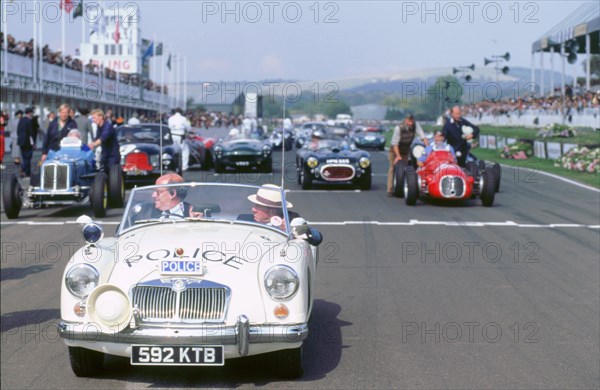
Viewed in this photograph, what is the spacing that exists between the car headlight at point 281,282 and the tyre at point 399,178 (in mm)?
12553

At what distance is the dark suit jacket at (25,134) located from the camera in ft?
78.0

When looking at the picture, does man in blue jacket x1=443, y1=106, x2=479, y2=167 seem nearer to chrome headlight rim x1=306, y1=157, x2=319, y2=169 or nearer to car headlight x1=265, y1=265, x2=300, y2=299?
chrome headlight rim x1=306, y1=157, x2=319, y2=169

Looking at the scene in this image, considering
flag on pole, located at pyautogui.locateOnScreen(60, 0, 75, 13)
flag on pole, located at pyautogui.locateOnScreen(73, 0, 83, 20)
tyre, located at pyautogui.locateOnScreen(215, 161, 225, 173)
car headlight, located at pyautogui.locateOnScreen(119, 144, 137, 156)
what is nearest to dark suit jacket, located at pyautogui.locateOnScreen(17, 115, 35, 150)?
car headlight, located at pyautogui.locateOnScreen(119, 144, 137, 156)

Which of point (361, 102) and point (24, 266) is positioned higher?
point (361, 102)

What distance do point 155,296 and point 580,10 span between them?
178 ft

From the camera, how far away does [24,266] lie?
10820 millimetres

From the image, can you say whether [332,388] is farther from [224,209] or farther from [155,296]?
[224,209]

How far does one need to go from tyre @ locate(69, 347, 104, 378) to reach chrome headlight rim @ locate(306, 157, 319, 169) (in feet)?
50.1

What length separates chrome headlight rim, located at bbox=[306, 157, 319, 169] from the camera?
21.3m

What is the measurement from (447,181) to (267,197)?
1056 cm

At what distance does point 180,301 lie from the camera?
5.98 meters

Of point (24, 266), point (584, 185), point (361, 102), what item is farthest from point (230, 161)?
point (361, 102)

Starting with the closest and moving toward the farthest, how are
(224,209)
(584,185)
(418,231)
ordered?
(224,209), (418,231), (584,185)

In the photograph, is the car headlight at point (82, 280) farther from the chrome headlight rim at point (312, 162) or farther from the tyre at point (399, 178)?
the chrome headlight rim at point (312, 162)
